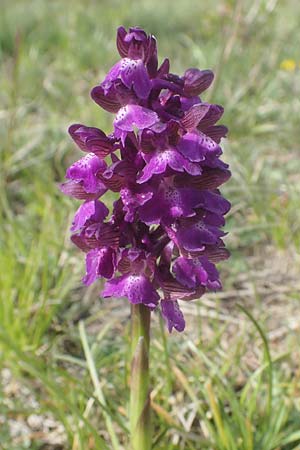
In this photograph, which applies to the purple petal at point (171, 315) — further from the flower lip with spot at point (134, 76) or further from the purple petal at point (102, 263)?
the flower lip with spot at point (134, 76)

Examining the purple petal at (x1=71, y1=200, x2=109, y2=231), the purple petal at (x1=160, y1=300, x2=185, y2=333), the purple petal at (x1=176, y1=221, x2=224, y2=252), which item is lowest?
the purple petal at (x1=160, y1=300, x2=185, y2=333)

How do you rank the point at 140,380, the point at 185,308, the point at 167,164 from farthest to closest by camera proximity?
the point at 185,308 < the point at 140,380 < the point at 167,164

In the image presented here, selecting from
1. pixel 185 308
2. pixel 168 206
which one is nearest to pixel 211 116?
pixel 168 206

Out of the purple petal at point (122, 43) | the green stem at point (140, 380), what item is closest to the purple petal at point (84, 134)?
the purple petal at point (122, 43)

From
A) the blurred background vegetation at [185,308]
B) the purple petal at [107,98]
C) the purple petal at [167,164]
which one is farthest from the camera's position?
the blurred background vegetation at [185,308]

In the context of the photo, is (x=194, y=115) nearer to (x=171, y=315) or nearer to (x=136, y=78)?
(x=136, y=78)

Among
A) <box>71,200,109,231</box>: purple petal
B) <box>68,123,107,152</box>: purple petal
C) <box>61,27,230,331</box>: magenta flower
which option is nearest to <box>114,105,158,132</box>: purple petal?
<box>61,27,230,331</box>: magenta flower

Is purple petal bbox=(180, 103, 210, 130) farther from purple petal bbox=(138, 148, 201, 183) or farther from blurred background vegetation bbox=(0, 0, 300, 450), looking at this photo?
blurred background vegetation bbox=(0, 0, 300, 450)
